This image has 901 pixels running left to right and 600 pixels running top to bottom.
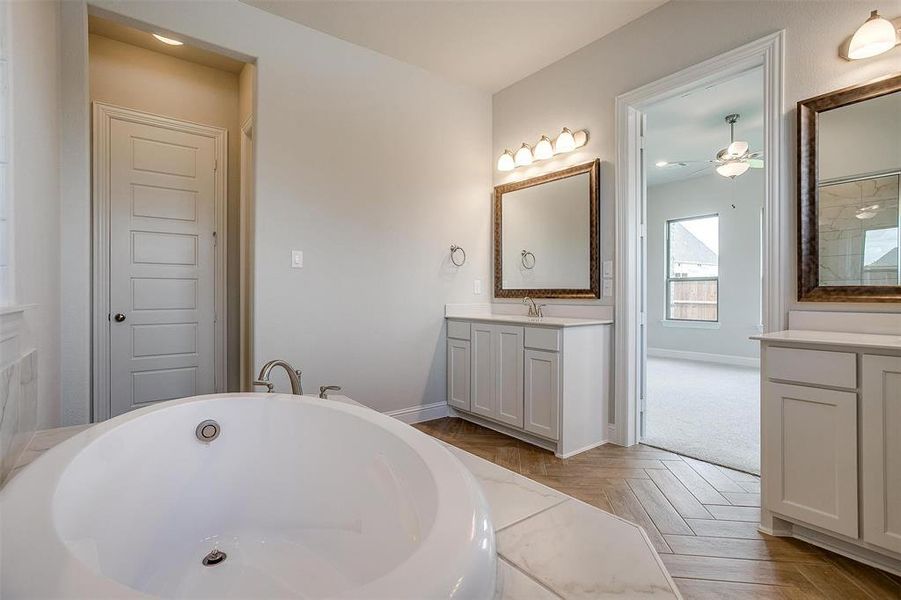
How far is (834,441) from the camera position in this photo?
5.26 ft

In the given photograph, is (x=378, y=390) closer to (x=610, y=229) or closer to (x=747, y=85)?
(x=610, y=229)

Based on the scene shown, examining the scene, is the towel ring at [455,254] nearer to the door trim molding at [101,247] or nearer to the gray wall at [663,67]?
the gray wall at [663,67]

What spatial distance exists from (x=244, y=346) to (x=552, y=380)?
227 cm

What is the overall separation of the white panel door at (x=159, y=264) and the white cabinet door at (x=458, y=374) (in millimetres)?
1824

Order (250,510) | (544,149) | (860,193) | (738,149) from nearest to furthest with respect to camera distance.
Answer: (250,510) < (860,193) < (544,149) < (738,149)

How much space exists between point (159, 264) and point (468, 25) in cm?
269

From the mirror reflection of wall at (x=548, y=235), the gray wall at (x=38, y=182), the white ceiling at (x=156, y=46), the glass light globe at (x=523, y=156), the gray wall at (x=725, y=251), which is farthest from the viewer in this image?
the gray wall at (x=725, y=251)

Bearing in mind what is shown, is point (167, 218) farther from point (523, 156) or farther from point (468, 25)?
point (523, 156)

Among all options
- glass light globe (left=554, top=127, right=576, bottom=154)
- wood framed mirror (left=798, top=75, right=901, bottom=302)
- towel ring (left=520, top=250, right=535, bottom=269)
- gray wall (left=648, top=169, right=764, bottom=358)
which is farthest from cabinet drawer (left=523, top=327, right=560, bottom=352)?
gray wall (left=648, top=169, right=764, bottom=358)

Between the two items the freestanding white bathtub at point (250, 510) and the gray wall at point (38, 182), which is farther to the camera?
the gray wall at point (38, 182)

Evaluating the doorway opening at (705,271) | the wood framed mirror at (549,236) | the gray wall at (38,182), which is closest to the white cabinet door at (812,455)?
the doorway opening at (705,271)

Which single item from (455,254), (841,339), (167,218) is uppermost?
(167,218)

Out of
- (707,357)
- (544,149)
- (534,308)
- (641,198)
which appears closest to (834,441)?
(641,198)

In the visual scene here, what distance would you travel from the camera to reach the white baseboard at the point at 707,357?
567 cm
